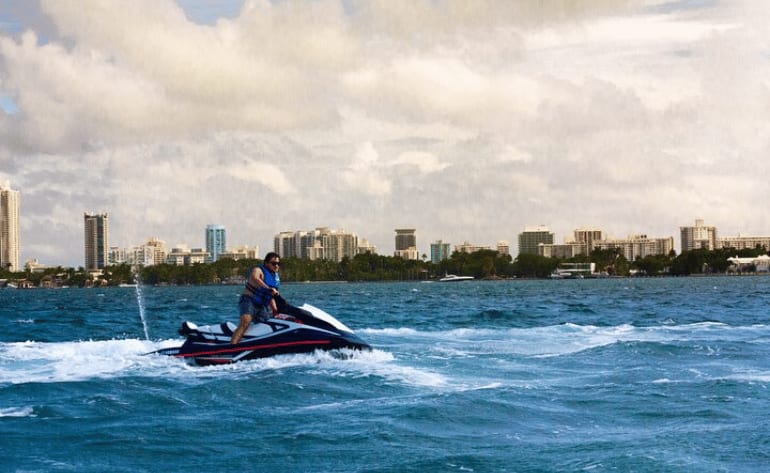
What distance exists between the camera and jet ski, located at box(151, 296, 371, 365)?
19016 mm

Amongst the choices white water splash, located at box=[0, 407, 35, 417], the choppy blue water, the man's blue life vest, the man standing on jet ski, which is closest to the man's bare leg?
the man standing on jet ski

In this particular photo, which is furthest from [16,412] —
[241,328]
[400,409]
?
[241,328]

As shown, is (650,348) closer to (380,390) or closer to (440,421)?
(380,390)

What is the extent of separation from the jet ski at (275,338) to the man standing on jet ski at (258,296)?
0.14 meters

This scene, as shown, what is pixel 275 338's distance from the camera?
1903cm

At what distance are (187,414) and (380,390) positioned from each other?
3.29 meters

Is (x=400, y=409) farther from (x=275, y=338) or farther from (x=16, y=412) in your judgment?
(x=275, y=338)

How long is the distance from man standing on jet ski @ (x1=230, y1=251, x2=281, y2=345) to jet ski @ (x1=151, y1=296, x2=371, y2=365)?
0.14m

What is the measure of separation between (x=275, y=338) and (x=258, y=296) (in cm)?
84

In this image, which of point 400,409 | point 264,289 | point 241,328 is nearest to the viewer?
point 400,409

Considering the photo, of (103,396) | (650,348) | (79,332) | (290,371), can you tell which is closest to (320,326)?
(290,371)

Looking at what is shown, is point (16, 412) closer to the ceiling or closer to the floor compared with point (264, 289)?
closer to the floor

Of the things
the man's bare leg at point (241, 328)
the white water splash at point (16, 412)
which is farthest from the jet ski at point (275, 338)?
the white water splash at point (16, 412)

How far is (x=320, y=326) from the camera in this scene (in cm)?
1922
